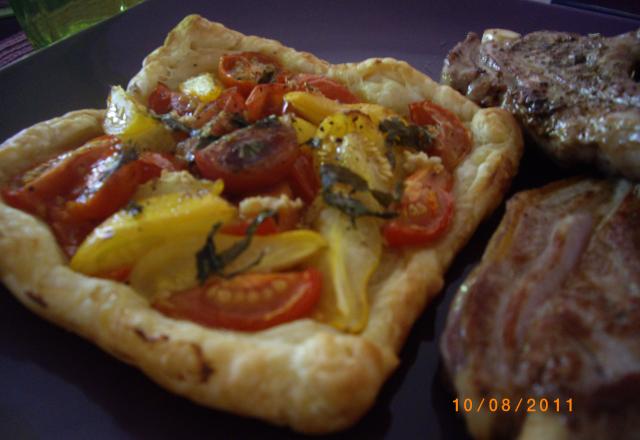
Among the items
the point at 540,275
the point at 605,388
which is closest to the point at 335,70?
the point at 540,275

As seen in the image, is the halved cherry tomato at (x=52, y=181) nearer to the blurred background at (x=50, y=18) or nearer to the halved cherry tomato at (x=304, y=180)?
the halved cherry tomato at (x=304, y=180)

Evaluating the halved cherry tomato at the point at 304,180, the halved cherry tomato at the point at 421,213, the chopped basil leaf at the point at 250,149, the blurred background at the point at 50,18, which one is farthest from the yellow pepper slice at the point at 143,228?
the blurred background at the point at 50,18

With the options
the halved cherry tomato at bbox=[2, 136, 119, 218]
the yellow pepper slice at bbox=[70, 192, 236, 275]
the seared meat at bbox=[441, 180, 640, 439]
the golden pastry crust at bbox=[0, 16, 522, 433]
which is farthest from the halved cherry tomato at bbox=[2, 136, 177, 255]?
the seared meat at bbox=[441, 180, 640, 439]

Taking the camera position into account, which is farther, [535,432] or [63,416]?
[63,416]

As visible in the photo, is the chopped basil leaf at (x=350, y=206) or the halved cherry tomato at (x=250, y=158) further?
the halved cherry tomato at (x=250, y=158)

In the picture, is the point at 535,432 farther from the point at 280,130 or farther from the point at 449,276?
the point at 280,130

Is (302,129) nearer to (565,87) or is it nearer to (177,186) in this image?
(177,186)
